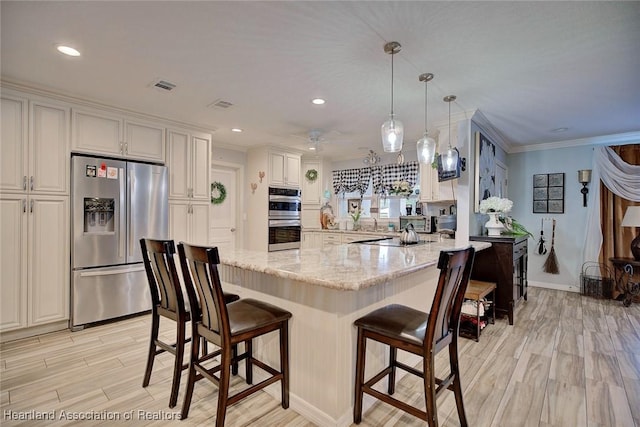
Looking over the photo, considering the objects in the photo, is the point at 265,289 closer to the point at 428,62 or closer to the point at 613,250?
the point at 428,62

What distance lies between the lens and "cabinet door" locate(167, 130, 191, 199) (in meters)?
3.78

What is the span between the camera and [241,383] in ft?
6.99

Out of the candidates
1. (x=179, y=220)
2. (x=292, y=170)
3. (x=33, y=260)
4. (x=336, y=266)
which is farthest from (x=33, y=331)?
(x=292, y=170)

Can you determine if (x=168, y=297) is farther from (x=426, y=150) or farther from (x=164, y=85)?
(x=426, y=150)

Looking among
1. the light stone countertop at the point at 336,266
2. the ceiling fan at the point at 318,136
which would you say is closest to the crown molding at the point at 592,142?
the ceiling fan at the point at 318,136

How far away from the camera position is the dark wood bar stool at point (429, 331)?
1404mm

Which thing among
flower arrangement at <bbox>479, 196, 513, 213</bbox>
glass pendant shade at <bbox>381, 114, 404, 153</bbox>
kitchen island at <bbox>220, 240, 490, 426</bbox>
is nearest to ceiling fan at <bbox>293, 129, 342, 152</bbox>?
glass pendant shade at <bbox>381, 114, 404, 153</bbox>

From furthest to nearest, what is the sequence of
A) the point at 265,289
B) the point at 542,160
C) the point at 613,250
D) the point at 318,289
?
the point at 542,160
the point at 613,250
the point at 265,289
the point at 318,289

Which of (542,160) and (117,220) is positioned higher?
(542,160)

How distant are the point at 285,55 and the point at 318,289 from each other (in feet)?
5.45

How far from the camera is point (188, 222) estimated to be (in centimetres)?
395

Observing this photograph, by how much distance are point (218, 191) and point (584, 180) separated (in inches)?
223

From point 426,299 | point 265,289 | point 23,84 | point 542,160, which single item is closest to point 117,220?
point 23,84

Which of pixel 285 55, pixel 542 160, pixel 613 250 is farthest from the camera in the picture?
pixel 542 160
